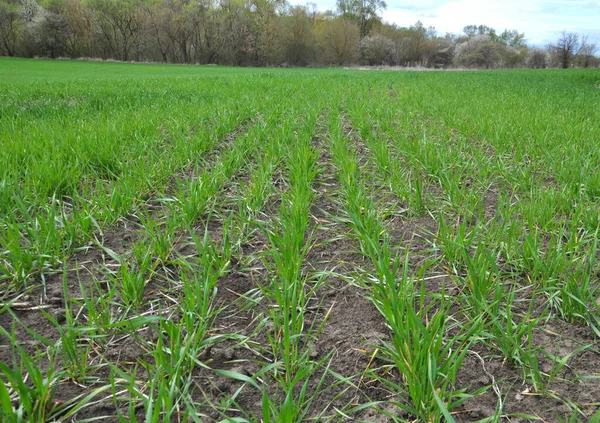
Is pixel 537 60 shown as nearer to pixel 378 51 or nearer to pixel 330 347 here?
pixel 378 51

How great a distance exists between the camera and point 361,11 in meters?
76.1

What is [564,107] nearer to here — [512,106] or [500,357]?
[512,106]

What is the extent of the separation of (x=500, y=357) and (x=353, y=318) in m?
0.58

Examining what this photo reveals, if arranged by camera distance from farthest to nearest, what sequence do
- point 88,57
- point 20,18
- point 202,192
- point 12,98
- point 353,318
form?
point 88,57
point 20,18
point 12,98
point 202,192
point 353,318

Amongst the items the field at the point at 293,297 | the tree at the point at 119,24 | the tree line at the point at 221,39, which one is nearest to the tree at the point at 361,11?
the tree line at the point at 221,39

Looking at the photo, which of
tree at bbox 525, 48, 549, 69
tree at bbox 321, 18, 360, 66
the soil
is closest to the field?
the soil

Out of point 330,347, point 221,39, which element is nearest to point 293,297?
point 330,347

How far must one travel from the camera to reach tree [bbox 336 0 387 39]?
76.1m

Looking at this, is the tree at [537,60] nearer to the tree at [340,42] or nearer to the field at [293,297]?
the tree at [340,42]

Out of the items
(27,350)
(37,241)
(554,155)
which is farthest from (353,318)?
(554,155)

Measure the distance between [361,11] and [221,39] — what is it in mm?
33288

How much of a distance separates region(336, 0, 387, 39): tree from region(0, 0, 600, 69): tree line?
9.09 meters

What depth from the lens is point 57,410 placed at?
1150 mm

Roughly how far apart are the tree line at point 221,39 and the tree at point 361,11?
29.8 feet
